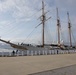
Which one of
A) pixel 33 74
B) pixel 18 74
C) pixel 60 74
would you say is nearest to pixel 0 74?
pixel 18 74

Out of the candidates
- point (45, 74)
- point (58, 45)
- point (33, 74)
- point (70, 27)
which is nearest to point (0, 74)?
point (33, 74)

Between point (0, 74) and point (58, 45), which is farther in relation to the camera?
point (58, 45)

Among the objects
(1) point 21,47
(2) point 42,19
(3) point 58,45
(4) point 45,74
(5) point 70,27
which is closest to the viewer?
(4) point 45,74

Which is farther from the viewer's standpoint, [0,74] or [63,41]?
[63,41]

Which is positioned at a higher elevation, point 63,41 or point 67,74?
point 63,41

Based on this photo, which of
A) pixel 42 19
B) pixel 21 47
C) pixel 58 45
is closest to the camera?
pixel 21 47

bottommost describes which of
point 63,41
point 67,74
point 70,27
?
point 67,74

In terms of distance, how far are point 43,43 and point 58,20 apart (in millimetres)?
21455

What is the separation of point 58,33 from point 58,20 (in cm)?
709

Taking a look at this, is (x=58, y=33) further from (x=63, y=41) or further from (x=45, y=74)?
(x=45, y=74)

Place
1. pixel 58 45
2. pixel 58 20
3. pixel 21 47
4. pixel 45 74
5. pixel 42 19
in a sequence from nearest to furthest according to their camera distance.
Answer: pixel 45 74 < pixel 21 47 < pixel 42 19 < pixel 58 45 < pixel 58 20

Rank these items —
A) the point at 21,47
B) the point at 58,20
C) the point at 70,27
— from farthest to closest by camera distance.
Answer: the point at 70,27 → the point at 58,20 → the point at 21,47

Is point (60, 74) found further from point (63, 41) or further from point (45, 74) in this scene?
point (63, 41)

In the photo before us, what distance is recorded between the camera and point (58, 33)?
65125 mm
